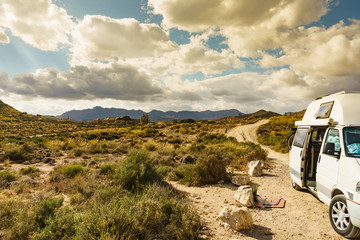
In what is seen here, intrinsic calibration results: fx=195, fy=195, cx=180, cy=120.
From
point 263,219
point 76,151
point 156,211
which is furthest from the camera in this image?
point 76,151

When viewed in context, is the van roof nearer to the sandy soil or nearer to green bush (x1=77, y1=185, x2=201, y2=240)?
the sandy soil

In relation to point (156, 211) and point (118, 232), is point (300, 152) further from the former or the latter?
point (118, 232)

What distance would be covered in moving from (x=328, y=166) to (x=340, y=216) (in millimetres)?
1171

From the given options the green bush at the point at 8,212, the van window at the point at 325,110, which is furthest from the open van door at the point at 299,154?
the green bush at the point at 8,212

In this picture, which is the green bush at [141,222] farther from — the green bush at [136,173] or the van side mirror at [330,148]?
the van side mirror at [330,148]

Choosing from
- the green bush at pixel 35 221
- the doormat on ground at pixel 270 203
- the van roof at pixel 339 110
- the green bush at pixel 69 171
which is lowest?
the green bush at pixel 69 171

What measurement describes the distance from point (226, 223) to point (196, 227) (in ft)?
2.69

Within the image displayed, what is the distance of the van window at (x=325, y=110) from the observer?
18.9 ft

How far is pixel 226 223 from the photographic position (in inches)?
194

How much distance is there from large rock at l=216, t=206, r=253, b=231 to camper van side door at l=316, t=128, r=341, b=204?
214 cm

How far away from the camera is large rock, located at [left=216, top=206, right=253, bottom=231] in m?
4.80

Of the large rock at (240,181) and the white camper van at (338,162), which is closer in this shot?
the white camper van at (338,162)

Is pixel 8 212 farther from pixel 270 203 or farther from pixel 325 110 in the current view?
pixel 325 110

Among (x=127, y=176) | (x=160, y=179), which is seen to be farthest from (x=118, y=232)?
(x=160, y=179)
